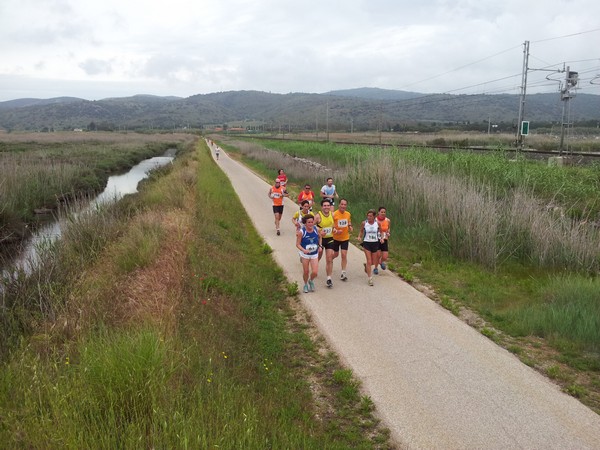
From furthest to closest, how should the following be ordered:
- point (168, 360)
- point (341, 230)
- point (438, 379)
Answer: point (341, 230) < point (438, 379) < point (168, 360)

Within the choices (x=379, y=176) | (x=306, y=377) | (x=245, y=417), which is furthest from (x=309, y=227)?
(x=379, y=176)

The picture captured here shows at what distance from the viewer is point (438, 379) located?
5535 millimetres

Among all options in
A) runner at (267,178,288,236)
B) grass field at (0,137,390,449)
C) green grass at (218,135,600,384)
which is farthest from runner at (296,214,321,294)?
runner at (267,178,288,236)

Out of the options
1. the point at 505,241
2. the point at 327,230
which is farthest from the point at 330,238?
the point at 505,241

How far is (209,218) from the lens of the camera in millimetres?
14156

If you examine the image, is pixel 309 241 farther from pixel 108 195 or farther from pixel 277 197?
pixel 108 195

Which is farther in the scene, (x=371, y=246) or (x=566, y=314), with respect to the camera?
(x=371, y=246)

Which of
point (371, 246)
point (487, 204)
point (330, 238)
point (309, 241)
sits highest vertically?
point (487, 204)

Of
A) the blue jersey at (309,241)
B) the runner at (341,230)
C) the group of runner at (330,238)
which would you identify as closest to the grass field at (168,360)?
the group of runner at (330,238)

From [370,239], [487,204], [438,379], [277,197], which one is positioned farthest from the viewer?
[277,197]

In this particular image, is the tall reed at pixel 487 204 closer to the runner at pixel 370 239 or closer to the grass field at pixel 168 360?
the runner at pixel 370 239

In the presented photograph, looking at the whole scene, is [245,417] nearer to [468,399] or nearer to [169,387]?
[169,387]

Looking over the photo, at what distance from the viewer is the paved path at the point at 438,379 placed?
4.53 m

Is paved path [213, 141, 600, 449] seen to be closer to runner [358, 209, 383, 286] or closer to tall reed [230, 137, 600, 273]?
runner [358, 209, 383, 286]
